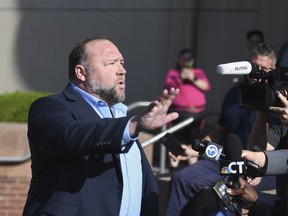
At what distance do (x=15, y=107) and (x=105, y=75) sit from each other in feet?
18.6

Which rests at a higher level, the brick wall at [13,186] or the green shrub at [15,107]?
the green shrub at [15,107]

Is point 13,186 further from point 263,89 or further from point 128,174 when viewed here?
point 263,89

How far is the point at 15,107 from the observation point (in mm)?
9727

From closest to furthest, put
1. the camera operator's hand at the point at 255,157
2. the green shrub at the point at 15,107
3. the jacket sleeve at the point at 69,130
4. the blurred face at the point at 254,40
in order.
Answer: the jacket sleeve at the point at 69,130 < the camera operator's hand at the point at 255,157 < the blurred face at the point at 254,40 < the green shrub at the point at 15,107

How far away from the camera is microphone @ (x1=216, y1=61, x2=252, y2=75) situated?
157 inches

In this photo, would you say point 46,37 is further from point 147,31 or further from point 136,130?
point 136,130

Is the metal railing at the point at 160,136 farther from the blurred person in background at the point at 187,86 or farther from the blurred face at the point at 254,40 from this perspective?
the blurred face at the point at 254,40

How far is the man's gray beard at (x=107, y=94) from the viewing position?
422 centimetres

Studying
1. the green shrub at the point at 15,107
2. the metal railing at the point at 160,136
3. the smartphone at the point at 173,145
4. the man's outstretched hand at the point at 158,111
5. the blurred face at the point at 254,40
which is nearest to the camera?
the man's outstretched hand at the point at 158,111

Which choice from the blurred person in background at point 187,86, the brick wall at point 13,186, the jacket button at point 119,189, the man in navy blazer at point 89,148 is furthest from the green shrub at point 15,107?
the jacket button at point 119,189


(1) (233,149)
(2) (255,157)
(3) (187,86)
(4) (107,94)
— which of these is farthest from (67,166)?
(3) (187,86)

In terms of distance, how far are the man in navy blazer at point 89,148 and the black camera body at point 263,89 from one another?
65 centimetres

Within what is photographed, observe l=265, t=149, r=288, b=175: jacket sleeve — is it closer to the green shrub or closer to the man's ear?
the man's ear

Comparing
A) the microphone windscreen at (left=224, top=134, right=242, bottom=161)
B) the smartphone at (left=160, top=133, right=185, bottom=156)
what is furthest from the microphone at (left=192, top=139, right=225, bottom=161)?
the smartphone at (left=160, top=133, right=185, bottom=156)
